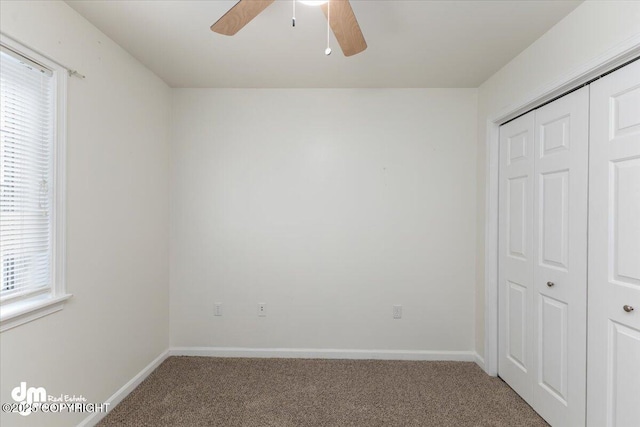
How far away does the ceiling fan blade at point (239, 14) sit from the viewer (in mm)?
1313

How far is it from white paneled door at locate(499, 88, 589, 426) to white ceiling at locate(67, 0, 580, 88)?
1.89 ft

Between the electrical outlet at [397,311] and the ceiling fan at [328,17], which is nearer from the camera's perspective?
the ceiling fan at [328,17]

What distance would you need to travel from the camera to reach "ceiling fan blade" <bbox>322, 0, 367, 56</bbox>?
4.47 ft

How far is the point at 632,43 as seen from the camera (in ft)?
4.69

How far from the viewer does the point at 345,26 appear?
4.91 ft

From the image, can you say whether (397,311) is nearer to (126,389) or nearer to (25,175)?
(126,389)

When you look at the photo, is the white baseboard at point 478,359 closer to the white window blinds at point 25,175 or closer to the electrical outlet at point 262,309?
the electrical outlet at point 262,309

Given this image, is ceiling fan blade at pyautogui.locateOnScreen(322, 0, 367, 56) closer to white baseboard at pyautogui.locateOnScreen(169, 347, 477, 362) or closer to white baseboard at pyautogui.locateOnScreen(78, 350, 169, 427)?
white baseboard at pyautogui.locateOnScreen(169, 347, 477, 362)

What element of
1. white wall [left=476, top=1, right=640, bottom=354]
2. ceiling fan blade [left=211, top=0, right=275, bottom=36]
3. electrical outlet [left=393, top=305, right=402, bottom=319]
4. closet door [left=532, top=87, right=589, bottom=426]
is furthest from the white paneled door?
ceiling fan blade [left=211, top=0, right=275, bottom=36]

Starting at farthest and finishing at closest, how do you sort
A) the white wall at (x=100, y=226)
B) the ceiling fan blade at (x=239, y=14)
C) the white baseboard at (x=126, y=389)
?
1. the white baseboard at (x=126, y=389)
2. the white wall at (x=100, y=226)
3. the ceiling fan blade at (x=239, y=14)

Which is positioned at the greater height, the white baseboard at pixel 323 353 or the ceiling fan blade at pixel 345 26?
the ceiling fan blade at pixel 345 26

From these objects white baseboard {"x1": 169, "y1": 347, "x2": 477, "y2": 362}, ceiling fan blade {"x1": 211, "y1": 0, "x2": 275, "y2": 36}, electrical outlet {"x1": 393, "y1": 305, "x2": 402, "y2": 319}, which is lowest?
white baseboard {"x1": 169, "y1": 347, "x2": 477, "y2": 362}

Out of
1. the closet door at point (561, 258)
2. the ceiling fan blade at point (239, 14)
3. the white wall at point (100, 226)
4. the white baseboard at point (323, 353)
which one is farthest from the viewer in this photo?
the white baseboard at point (323, 353)

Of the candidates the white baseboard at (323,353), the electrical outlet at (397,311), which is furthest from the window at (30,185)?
the electrical outlet at (397,311)
